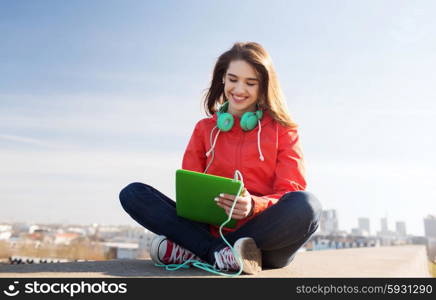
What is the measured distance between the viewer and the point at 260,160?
2230 millimetres

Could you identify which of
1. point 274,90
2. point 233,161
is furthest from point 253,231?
point 274,90

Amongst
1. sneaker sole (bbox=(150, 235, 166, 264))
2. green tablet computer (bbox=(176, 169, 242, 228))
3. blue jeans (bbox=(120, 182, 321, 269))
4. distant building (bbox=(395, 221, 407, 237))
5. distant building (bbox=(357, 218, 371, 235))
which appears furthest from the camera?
distant building (bbox=(357, 218, 371, 235))

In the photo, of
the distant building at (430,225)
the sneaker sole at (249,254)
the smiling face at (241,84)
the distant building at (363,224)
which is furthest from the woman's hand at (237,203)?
the distant building at (363,224)

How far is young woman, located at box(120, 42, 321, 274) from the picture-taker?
1899 millimetres

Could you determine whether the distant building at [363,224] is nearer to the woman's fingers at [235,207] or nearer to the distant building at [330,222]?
the distant building at [330,222]

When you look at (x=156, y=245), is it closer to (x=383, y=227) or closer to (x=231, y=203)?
(x=231, y=203)

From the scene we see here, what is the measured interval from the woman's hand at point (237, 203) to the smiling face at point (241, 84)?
0.76m

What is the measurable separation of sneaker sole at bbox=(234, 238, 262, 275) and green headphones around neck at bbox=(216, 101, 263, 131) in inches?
28.9

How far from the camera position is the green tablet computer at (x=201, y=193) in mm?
1773

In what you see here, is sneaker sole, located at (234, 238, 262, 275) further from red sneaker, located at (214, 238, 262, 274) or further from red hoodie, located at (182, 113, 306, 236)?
red hoodie, located at (182, 113, 306, 236)

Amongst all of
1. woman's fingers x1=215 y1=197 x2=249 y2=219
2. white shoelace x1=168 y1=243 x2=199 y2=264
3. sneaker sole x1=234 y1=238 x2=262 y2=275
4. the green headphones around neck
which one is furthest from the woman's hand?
the green headphones around neck

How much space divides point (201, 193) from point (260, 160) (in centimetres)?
53

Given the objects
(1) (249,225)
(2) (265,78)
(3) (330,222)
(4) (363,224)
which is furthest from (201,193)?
(4) (363,224)

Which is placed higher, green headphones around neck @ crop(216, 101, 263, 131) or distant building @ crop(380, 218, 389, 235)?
distant building @ crop(380, 218, 389, 235)
